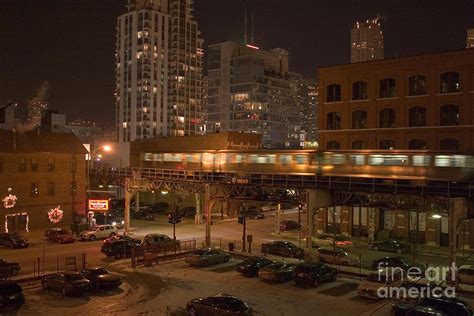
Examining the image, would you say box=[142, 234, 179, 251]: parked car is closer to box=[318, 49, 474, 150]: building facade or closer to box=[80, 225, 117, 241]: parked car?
box=[80, 225, 117, 241]: parked car

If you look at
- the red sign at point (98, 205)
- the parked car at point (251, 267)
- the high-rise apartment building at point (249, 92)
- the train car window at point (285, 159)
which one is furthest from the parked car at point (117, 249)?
the high-rise apartment building at point (249, 92)

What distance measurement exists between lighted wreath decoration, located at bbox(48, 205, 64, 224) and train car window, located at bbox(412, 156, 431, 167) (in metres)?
36.1

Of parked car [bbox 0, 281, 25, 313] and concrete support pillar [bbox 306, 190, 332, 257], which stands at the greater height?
concrete support pillar [bbox 306, 190, 332, 257]

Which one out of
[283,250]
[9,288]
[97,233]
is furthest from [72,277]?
[97,233]

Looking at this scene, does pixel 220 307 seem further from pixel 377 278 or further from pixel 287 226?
pixel 287 226

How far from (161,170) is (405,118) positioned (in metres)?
25.0

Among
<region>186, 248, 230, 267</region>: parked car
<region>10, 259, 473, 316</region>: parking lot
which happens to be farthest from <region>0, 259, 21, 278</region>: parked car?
<region>186, 248, 230, 267</region>: parked car

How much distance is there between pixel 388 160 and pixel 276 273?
11.9m

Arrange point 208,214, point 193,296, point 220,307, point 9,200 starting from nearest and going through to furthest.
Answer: point 220,307
point 193,296
point 208,214
point 9,200

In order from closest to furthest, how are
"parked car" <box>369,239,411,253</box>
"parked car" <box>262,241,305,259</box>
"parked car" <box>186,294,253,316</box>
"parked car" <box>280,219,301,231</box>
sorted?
"parked car" <box>186,294,253,316</box>, "parked car" <box>262,241,305,259</box>, "parked car" <box>369,239,411,253</box>, "parked car" <box>280,219,301,231</box>

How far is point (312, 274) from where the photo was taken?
28.6 m

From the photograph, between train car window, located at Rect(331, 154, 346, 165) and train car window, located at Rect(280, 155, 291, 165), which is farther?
train car window, located at Rect(280, 155, 291, 165)

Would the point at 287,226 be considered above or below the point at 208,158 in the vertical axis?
below

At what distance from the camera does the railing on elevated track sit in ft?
104
